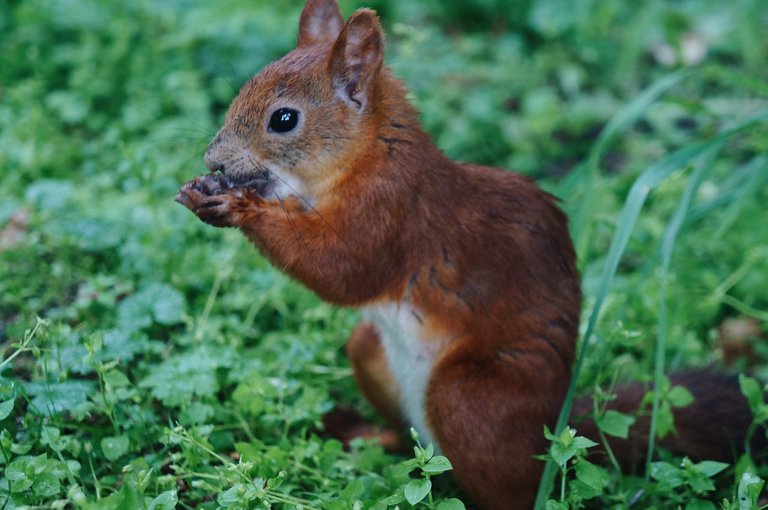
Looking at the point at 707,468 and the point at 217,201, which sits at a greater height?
the point at 217,201

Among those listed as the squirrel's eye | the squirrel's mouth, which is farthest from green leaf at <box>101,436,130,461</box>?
the squirrel's eye

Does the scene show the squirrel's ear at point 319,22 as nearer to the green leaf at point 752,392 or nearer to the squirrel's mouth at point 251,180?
the squirrel's mouth at point 251,180

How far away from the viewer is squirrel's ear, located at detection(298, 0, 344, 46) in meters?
3.01

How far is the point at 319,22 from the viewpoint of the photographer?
9.99ft

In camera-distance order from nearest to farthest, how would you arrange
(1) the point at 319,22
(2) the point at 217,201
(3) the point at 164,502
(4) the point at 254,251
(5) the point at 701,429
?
(3) the point at 164,502
(2) the point at 217,201
(5) the point at 701,429
(1) the point at 319,22
(4) the point at 254,251

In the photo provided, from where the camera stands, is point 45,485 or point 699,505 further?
point 699,505

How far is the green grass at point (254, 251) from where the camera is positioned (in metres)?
2.45

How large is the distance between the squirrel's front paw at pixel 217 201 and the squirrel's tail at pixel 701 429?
1.20 meters

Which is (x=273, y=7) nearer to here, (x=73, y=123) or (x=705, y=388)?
(x=73, y=123)

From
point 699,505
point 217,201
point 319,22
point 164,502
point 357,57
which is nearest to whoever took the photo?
point 164,502

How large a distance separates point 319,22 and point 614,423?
1.65m

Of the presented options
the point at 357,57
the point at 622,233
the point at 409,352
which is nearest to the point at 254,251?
the point at 409,352

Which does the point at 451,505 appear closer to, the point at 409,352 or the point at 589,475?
the point at 589,475

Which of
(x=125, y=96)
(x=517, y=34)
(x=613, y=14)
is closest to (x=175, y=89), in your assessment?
(x=125, y=96)
